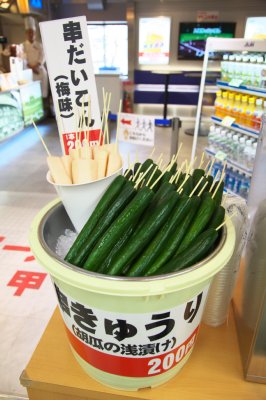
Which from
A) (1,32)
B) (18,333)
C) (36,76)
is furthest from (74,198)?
(1,32)

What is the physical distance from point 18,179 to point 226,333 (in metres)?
4.10

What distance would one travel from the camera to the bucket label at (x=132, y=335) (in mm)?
659

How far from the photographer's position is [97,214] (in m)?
0.79

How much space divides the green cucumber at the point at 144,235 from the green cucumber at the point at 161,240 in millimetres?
11

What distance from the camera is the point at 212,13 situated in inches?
321

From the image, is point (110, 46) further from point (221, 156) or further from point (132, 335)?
point (132, 335)

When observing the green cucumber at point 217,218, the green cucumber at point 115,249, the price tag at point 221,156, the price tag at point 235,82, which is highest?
the price tag at point 235,82

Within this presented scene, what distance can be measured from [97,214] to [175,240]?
8.5 inches

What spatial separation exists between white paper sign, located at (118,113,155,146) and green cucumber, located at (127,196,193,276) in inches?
56.4

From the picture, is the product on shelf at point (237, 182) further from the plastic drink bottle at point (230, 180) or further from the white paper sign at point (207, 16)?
the white paper sign at point (207, 16)

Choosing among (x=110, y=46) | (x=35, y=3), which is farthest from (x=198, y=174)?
(x=110, y=46)

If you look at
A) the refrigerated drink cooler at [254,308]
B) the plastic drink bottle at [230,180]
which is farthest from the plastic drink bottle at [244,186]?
the refrigerated drink cooler at [254,308]

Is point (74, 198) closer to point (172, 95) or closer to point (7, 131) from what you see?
point (7, 131)

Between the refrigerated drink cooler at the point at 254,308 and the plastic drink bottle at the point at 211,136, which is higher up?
the refrigerated drink cooler at the point at 254,308
